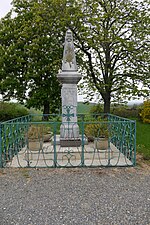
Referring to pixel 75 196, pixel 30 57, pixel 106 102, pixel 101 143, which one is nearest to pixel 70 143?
pixel 101 143

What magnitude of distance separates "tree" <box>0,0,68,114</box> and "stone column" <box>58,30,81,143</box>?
20.3 ft

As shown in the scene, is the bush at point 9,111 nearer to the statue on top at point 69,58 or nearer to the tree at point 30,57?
the tree at point 30,57

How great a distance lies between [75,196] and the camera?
3.44 m

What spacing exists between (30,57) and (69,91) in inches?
329

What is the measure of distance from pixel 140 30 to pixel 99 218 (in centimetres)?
1045

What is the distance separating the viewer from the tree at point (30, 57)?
1335cm

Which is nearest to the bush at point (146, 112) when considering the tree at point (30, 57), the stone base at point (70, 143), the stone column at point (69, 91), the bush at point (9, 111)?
the tree at point (30, 57)

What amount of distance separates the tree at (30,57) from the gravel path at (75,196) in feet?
29.5

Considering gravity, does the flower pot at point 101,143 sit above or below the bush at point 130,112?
below

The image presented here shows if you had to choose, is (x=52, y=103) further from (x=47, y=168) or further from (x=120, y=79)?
(x=47, y=168)

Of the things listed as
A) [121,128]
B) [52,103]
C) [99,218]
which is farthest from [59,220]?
[52,103]

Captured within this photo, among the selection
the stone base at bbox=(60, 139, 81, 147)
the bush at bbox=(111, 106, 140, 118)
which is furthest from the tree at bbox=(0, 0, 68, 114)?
the stone base at bbox=(60, 139, 81, 147)

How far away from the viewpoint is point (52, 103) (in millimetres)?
14516

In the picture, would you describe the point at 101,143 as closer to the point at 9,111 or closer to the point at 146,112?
the point at 146,112
